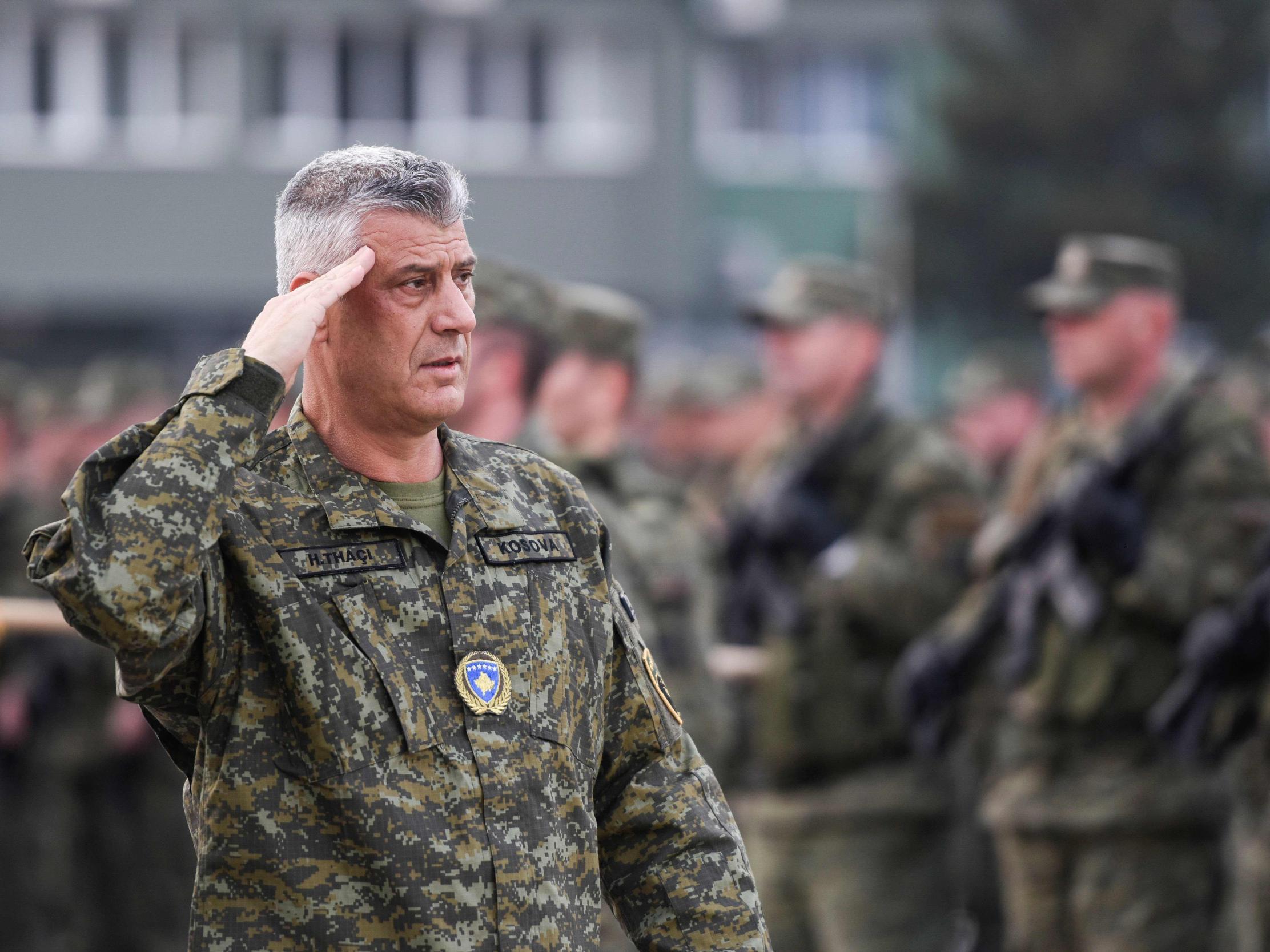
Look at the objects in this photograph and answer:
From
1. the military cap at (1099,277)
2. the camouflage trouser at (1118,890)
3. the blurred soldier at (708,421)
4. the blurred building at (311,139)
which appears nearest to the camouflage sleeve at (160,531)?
the camouflage trouser at (1118,890)

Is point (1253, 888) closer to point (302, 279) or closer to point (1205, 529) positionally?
point (1205, 529)

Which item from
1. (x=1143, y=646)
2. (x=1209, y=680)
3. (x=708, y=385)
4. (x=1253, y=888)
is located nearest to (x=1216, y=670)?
(x=1209, y=680)

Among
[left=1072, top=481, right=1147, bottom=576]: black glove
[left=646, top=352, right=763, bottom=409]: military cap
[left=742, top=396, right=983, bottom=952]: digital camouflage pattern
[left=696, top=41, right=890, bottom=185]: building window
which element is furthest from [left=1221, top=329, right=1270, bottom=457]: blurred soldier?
[left=696, top=41, right=890, bottom=185]: building window

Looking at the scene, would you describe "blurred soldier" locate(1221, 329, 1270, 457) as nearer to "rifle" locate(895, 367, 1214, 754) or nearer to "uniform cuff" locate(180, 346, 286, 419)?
"rifle" locate(895, 367, 1214, 754)

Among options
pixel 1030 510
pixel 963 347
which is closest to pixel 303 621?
pixel 1030 510

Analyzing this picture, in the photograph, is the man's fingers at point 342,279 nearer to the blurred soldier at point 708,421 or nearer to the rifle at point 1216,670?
the rifle at point 1216,670

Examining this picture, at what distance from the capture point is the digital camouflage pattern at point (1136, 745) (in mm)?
6055

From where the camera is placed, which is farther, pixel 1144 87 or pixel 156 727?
pixel 1144 87

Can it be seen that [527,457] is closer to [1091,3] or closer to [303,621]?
[303,621]

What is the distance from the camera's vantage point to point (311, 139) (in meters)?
33.1

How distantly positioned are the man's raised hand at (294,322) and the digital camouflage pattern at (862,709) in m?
4.24

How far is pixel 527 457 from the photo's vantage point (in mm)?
3197

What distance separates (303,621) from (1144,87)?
1196 inches

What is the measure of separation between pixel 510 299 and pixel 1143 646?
2.29m
